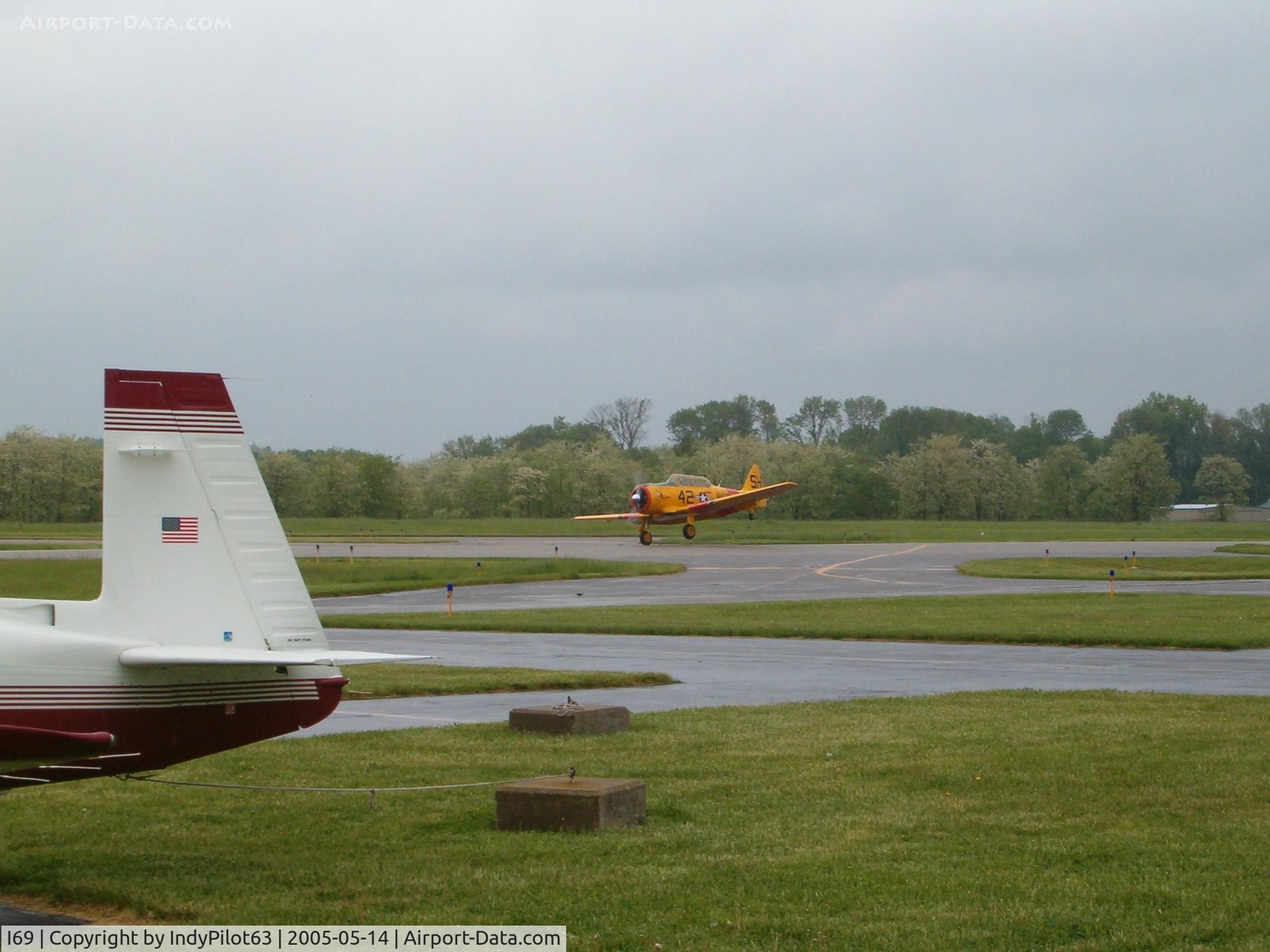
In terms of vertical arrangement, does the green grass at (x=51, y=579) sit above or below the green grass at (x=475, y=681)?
above

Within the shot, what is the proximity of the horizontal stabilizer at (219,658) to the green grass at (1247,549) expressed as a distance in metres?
56.3

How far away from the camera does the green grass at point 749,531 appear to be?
232ft

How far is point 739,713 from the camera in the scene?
13.6 m

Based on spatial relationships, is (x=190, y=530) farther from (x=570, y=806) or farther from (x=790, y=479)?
(x=790, y=479)

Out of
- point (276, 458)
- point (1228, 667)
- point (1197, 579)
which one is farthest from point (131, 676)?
point (276, 458)

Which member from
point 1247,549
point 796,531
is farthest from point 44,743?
point 796,531

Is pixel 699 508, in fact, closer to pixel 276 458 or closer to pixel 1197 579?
pixel 276 458

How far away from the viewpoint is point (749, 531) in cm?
7925

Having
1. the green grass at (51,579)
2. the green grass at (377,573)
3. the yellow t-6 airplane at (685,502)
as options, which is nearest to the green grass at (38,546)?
the green grass at (377,573)

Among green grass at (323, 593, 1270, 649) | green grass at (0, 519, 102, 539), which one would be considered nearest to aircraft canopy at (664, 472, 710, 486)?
green grass at (0, 519, 102, 539)

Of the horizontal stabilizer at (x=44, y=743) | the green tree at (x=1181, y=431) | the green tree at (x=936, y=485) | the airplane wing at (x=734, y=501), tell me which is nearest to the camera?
the horizontal stabilizer at (x=44, y=743)

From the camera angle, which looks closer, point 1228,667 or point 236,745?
point 236,745

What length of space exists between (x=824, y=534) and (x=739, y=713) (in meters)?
64.0

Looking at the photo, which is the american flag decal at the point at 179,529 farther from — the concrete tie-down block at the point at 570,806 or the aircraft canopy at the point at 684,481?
the aircraft canopy at the point at 684,481
